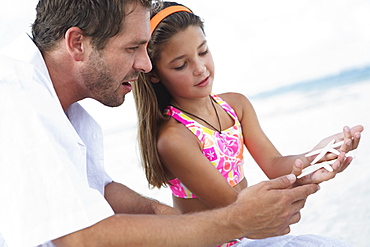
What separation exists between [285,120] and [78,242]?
437 centimetres

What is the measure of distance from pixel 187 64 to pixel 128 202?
1.64 feet

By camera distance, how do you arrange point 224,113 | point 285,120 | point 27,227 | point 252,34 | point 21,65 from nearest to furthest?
point 27,227
point 21,65
point 224,113
point 285,120
point 252,34

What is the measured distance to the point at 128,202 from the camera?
5.91ft

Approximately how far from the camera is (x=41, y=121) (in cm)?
Answer: 130

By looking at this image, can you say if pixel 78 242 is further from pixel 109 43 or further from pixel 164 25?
pixel 164 25

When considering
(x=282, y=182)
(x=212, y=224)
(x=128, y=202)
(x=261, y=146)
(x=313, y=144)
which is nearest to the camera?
(x=212, y=224)

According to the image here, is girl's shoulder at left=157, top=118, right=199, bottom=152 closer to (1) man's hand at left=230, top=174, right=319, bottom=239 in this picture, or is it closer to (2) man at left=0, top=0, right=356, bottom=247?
(2) man at left=0, top=0, right=356, bottom=247

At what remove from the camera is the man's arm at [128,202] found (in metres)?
1.76

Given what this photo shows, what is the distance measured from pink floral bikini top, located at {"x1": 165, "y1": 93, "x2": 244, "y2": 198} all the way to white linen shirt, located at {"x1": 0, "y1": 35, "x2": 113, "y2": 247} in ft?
2.07

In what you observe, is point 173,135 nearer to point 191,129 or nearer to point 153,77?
point 191,129

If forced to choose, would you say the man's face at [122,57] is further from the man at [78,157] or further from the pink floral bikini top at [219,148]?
the pink floral bikini top at [219,148]

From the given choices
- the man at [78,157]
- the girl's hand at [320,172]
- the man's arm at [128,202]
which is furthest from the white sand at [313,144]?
the girl's hand at [320,172]

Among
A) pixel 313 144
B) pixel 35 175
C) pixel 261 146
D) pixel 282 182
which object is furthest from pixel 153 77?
pixel 313 144

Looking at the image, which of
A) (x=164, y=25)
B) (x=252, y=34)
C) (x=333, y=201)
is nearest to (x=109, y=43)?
(x=164, y=25)
